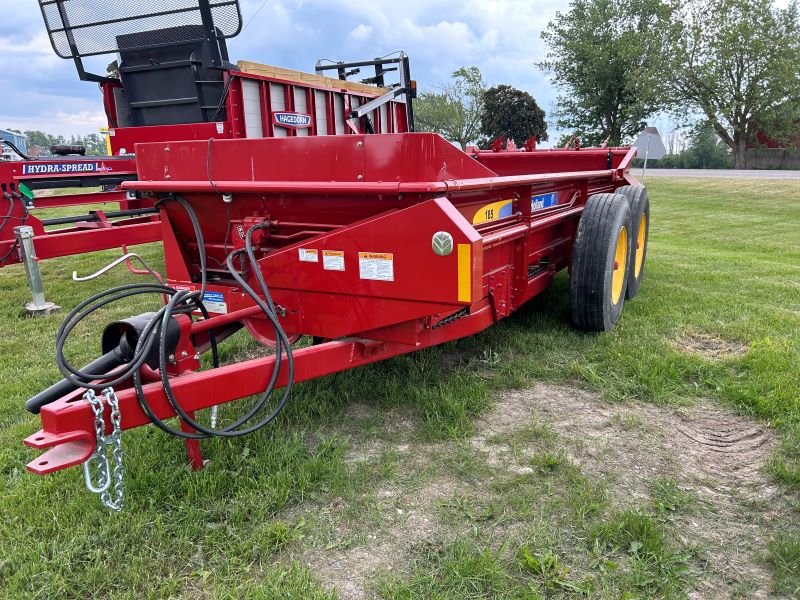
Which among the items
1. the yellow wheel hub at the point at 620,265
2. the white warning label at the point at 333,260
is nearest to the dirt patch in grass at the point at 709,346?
the yellow wheel hub at the point at 620,265

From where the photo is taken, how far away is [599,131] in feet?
122

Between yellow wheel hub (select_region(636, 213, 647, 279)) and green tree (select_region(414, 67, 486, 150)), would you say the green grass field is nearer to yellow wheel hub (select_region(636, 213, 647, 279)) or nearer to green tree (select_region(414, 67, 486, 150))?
yellow wheel hub (select_region(636, 213, 647, 279))

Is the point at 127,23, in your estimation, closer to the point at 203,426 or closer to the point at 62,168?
the point at 62,168

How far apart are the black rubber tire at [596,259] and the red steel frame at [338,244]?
1.86 ft

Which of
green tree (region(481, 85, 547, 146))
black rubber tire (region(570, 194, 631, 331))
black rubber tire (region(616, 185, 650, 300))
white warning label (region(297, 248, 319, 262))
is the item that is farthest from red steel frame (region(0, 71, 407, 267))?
green tree (region(481, 85, 547, 146))

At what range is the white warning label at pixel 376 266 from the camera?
2.70 metres

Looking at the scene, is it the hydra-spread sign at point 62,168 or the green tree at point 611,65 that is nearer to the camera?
the hydra-spread sign at point 62,168

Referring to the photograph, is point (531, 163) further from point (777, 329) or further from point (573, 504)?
point (573, 504)

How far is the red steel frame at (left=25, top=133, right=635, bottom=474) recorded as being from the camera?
8.15ft

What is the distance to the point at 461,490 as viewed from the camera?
259cm

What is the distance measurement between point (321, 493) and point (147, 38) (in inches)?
181

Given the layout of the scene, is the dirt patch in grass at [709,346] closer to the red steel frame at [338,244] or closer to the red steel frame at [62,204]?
the red steel frame at [338,244]

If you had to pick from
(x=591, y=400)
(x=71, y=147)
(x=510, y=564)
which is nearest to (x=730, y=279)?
(x=591, y=400)

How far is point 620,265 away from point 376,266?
8.76ft
